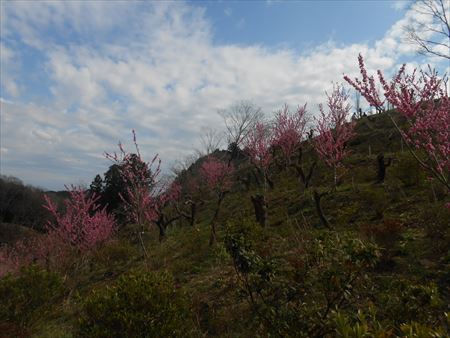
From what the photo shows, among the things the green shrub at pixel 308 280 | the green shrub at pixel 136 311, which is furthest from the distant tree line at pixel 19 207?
the green shrub at pixel 308 280

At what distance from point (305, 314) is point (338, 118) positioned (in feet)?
49.1

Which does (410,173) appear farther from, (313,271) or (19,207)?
(19,207)

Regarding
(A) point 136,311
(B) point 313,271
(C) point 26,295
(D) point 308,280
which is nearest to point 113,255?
(C) point 26,295

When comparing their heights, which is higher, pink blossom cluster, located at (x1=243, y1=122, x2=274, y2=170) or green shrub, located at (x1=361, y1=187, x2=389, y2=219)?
pink blossom cluster, located at (x1=243, y1=122, x2=274, y2=170)

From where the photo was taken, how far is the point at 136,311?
4.58 m

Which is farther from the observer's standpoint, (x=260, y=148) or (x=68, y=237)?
(x=260, y=148)

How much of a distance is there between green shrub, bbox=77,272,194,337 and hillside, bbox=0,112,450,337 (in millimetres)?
80

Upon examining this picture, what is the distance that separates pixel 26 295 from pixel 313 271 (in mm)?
5247

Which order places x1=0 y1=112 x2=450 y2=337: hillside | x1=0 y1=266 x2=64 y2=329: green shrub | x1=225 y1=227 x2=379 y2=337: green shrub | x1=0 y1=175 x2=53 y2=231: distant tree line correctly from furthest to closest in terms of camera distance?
1. x1=0 y1=175 x2=53 y2=231: distant tree line
2. x1=0 y1=266 x2=64 y2=329: green shrub
3. x1=0 y1=112 x2=450 y2=337: hillside
4. x1=225 y1=227 x2=379 y2=337: green shrub

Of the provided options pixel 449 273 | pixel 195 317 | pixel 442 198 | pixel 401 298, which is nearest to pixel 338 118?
pixel 442 198

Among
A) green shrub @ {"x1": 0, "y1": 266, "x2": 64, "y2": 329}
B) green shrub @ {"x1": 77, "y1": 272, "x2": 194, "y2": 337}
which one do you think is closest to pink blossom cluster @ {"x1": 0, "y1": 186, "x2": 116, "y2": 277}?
green shrub @ {"x1": 0, "y1": 266, "x2": 64, "y2": 329}

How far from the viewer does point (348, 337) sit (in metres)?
2.36

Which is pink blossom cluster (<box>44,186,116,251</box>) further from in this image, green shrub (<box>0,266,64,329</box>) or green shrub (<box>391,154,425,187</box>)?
green shrub (<box>391,154,425,187</box>)

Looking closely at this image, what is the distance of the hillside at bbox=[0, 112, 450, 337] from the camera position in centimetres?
359
